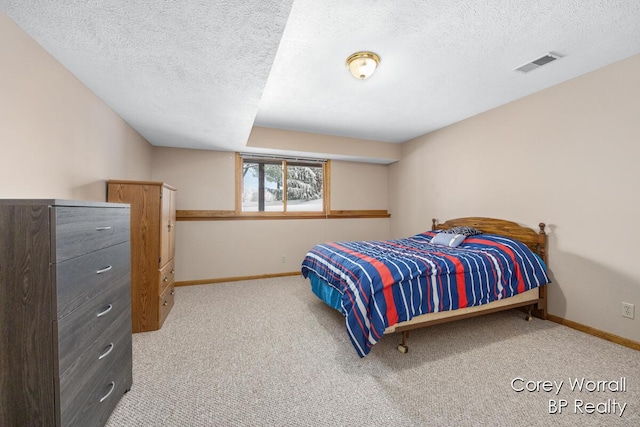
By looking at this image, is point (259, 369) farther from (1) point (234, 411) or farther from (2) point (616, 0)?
(2) point (616, 0)

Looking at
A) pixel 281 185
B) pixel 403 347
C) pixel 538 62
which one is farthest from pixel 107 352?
pixel 538 62

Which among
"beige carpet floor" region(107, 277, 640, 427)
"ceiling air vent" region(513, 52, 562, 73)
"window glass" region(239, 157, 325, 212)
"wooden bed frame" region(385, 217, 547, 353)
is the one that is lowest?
"beige carpet floor" region(107, 277, 640, 427)

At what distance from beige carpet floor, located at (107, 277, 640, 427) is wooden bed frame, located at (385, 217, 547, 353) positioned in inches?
7.2

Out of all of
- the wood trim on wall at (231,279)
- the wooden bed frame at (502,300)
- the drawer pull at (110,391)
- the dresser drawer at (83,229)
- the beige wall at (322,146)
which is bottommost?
the wood trim on wall at (231,279)

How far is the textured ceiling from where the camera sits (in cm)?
133

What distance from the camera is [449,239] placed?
3100 mm

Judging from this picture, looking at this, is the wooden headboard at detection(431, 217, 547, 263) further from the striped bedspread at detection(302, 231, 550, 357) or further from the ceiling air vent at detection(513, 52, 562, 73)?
the ceiling air vent at detection(513, 52, 562, 73)

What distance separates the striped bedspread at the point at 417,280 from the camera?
6.36 ft

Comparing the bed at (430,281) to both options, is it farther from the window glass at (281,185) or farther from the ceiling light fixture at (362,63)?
the window glass at (281,185)

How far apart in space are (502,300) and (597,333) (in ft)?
2.71

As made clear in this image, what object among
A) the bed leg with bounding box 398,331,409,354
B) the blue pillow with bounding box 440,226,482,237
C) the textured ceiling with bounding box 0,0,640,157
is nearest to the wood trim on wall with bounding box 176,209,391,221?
the textured ceiling with bounding box 0,0,640,157

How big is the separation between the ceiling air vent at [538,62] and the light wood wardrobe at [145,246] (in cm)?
359

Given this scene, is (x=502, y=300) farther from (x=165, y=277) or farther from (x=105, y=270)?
(x=165, y=277)

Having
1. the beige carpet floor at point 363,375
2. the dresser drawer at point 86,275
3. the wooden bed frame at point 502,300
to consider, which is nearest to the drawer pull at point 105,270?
the dresser drawer at point 86,275
